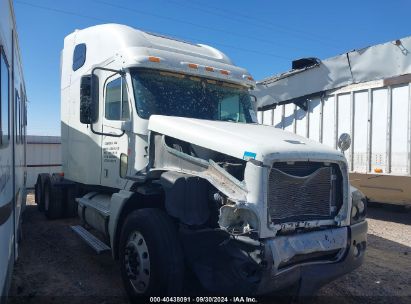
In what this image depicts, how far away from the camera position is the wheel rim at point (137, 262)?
412 centimetres

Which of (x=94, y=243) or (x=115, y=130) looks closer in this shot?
(x=115, y=130)

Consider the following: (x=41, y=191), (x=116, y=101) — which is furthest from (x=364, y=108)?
(x=41, y=191)

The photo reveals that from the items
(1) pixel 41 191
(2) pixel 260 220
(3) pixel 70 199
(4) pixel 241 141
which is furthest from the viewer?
(1) pixel 41 191

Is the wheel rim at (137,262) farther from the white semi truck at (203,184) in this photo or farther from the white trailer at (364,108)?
the white trailer at (364,108)

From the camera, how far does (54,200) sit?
330 inches

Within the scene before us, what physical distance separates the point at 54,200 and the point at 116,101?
3938 mm

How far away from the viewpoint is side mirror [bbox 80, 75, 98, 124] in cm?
521

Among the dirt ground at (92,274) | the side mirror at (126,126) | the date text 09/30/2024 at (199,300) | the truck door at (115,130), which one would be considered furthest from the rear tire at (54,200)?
the date text 09/30/2024 at (199,300)

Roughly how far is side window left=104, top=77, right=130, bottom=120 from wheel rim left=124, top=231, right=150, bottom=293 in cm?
174

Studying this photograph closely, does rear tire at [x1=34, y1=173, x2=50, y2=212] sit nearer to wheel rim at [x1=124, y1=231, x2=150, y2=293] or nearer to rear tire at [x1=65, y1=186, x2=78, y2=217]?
rear tire at [x1=65, y1=186, x2=78, y2=217]

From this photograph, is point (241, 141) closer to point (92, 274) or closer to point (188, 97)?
point (188, 97)

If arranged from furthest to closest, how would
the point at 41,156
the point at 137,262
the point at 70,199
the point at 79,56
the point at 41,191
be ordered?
Result: the point at 41,156 → the point at 41,191 → the point at 70,199 → the point at 79,56 → the point at 137,262

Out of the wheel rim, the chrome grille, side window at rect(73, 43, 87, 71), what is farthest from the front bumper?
side window at rect(73, 43, 87, 71)

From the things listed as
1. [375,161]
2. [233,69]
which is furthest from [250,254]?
[375,161]
